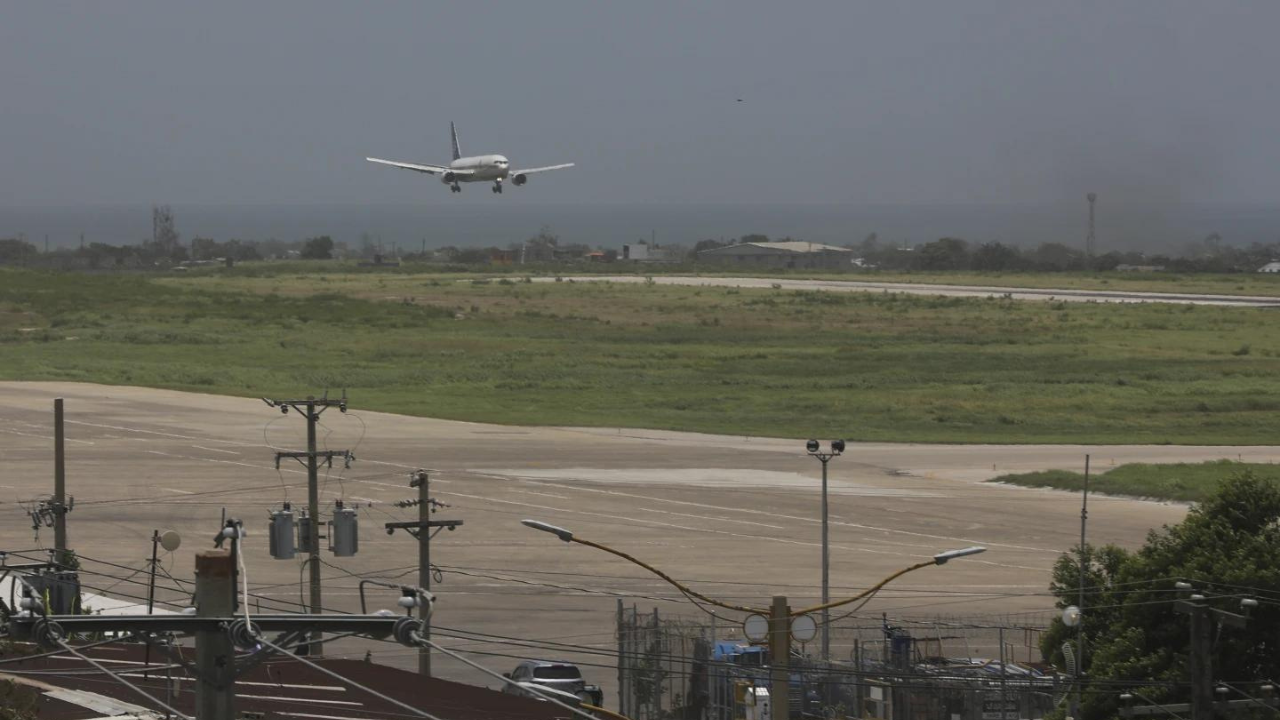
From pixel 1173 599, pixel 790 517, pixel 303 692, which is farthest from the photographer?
pixel 790 517

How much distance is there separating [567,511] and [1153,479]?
28.3 metres

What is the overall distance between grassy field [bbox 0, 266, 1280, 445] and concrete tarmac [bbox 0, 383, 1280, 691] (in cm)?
→ 1093

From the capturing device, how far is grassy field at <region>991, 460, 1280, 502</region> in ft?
246

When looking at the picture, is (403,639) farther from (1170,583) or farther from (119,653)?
(1170,583)

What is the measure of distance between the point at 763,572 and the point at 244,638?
42.3m

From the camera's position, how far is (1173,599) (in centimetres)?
3672

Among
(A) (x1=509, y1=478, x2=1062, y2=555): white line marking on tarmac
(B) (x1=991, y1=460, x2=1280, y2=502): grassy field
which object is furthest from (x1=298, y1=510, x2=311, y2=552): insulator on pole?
(B) (x1=991, y1=460, x2=1280, y2=502): grassy field

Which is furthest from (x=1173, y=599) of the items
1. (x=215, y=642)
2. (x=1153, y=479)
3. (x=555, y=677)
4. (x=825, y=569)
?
(x=1153, y=479)

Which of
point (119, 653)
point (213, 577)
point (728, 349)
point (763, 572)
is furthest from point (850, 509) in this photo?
point (728, 349)

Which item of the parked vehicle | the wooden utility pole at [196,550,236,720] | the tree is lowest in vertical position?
the parked vehicle

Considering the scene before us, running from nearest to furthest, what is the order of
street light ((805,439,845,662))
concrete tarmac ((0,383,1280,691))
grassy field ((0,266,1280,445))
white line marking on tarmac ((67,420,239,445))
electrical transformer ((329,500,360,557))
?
street light ((805,439,845,662)) < electrical transformer ((329,500,360,557)) < concrete tarmac ((0,383,1280,691)) < white line marking on tarmac ((67,420,239,445)) < grassy field ((0,266,1280,445))

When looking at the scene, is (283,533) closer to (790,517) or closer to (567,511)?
(567,511)

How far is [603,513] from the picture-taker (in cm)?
6850

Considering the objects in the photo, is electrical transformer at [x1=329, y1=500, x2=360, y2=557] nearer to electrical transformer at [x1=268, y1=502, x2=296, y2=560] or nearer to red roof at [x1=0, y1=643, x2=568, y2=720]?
electrical transformer at [x1=268, y1=502, x2=296, y2=560]
